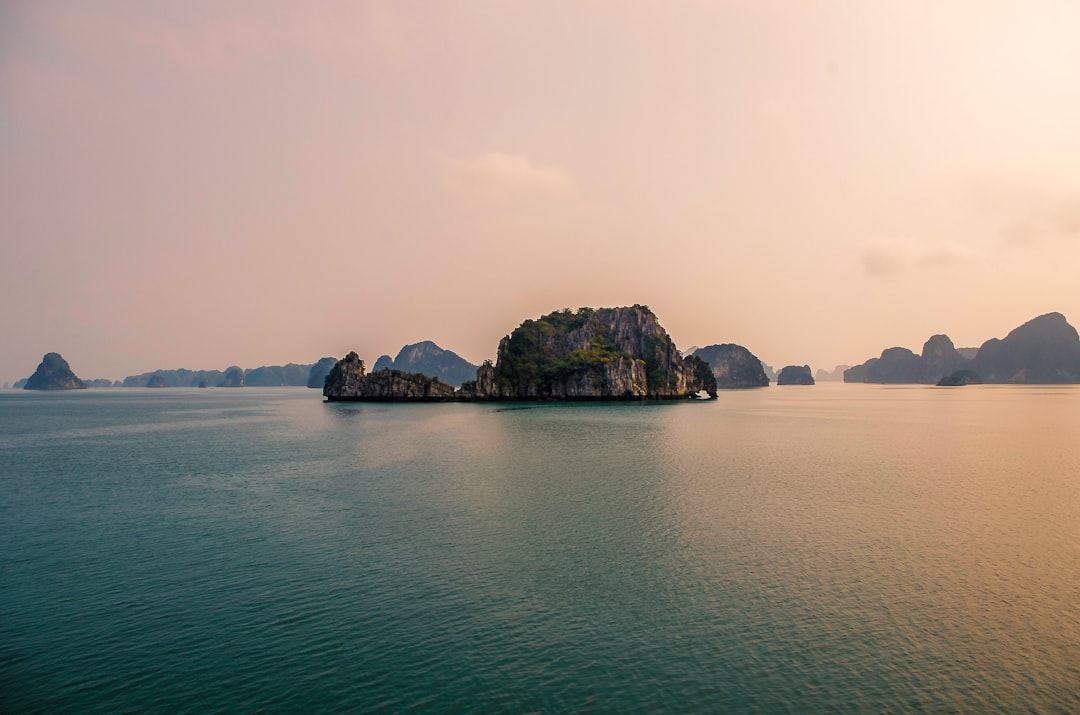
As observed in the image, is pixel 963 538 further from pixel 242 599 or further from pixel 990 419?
pixel 990 419

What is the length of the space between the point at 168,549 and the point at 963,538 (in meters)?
57.9

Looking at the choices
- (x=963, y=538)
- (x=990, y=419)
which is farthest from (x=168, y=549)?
(x=990, y=419)

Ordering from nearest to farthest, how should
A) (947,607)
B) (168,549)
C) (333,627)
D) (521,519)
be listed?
1. (333,627)
2. (947,607)
3. (168,549)
4. (521,519)

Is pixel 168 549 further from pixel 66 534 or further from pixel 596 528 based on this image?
pixel 596 528

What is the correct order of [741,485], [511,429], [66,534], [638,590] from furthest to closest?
[511,429]
[741,485]
[66,534]
[638,590]

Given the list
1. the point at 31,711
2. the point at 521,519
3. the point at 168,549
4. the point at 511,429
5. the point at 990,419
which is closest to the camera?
the point at 31,711

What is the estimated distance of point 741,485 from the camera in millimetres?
57938

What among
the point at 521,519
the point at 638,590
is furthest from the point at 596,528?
the point at 638,590

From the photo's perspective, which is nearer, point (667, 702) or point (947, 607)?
point (667, 702)

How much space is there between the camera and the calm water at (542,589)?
2095 cm

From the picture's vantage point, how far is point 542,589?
3016 centimetres

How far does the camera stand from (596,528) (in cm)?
4197

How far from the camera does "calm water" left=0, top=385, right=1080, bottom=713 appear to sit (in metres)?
21.0

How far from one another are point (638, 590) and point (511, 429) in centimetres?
9004
